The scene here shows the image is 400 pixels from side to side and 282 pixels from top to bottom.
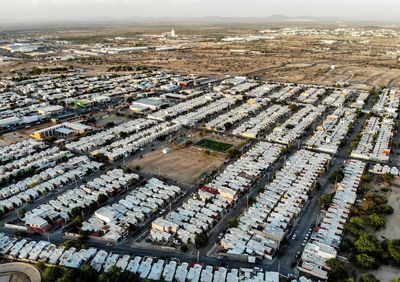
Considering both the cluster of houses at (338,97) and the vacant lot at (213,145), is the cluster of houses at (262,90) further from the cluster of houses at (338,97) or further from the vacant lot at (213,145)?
the vacant lot at (213,145)

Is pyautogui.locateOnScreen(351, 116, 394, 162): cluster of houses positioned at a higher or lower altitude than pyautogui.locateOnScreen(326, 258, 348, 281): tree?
higher

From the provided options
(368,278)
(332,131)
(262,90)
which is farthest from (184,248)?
(262,90)

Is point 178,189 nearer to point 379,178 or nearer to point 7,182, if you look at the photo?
point 7,182

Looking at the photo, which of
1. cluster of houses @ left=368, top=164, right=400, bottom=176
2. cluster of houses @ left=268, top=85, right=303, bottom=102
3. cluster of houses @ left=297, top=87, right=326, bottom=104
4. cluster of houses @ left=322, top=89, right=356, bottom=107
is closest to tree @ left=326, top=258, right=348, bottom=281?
cluster of houses @ left=368, top=164, right=400, bottom=176

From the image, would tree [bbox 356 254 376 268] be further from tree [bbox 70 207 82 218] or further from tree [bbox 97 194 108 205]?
tree [bbox 70 207 82 218]

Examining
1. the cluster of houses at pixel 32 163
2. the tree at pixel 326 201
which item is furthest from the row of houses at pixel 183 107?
the tree at pixel 326 201

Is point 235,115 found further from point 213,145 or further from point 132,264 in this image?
point 132,264
